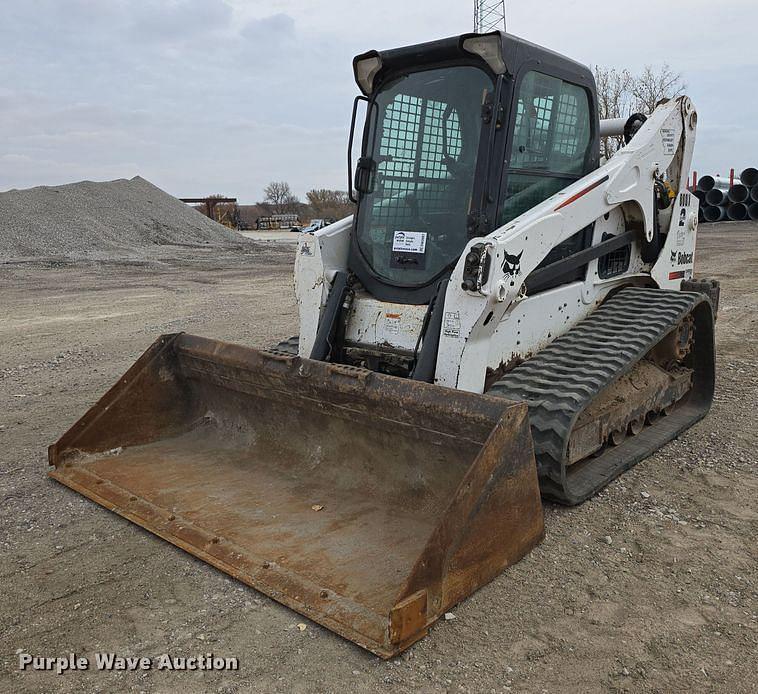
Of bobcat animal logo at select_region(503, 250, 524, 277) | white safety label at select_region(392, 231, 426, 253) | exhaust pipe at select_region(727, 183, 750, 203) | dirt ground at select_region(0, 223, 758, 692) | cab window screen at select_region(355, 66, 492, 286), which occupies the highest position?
exhaust pipe at select_region(727, 183, 750, 203)

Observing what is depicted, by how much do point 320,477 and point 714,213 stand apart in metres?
24.5

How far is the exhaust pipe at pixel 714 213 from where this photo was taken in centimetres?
2469

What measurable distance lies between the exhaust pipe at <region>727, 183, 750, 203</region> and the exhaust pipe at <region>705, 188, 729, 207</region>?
0.15 m

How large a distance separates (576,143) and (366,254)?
152 centimetres

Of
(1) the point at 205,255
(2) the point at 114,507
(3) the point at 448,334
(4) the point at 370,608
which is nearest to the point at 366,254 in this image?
(3) the point at 448,334

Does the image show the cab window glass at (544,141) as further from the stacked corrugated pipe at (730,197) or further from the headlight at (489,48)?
the stacked corrugated pipe at (730,197)

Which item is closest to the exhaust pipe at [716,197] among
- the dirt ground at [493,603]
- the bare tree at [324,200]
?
the dirt ground at [493,603]

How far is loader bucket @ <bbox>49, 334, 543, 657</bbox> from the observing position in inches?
113

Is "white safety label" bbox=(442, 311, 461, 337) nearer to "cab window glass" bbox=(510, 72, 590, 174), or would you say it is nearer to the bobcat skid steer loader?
the bobcat skid steer loader

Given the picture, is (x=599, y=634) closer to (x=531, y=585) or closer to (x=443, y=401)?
(x=531, y=585)

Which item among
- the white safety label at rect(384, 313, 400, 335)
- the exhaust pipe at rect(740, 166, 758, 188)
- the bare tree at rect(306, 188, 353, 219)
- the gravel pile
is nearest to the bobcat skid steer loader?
the white safety label at rect(384, 313, 400, 335)

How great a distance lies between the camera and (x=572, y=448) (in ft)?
12.9

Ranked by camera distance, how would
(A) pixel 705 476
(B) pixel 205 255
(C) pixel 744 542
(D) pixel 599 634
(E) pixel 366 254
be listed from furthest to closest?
(B) pixel 205 255, (E) pixel 366 254, (A) pixel 705 476, (C) pixel 744 542, (D) pixel 599 634

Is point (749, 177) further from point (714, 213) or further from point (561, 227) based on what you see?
point (561, 227)
